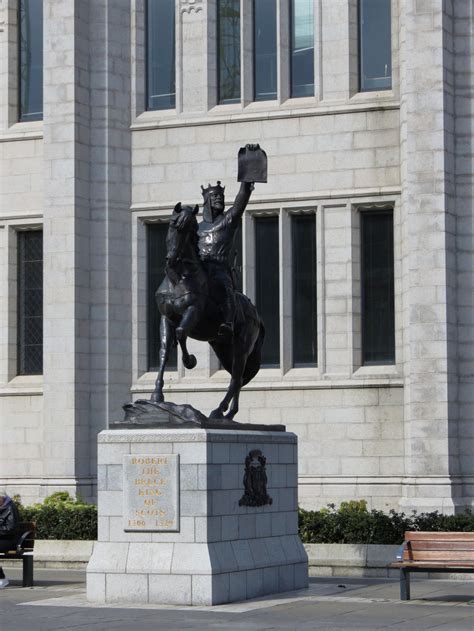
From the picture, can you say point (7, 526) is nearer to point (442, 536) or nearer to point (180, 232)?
point (180, 232)

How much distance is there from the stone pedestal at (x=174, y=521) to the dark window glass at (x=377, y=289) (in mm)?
11238

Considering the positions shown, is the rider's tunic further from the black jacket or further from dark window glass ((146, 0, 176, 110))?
dark window glass ((146, 0, 176, 110))

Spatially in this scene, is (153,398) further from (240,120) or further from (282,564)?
(240,120)

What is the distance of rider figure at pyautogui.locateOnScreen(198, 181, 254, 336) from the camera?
22.2 metres

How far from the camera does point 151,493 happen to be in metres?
20.7

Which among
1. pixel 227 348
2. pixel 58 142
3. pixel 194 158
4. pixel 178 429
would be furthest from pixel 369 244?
pixel 178 429

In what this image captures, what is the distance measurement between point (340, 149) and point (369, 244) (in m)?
2.22

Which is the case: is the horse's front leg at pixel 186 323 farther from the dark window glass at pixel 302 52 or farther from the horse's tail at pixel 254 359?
the dark window glass at pixel 302 52

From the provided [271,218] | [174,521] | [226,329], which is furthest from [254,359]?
[271,218]

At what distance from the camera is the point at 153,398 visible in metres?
21.5

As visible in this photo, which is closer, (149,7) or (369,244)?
(369,244)

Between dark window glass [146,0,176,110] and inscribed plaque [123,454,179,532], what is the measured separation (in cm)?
1561

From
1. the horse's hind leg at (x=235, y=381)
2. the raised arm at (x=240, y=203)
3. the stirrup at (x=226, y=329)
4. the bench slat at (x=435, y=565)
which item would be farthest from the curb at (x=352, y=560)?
the raised arm at (x=240, y=203)

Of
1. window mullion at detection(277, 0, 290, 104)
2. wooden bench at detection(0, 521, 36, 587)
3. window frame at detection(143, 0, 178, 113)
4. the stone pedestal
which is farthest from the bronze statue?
window frame at detection(143, 0, 178, 113)
